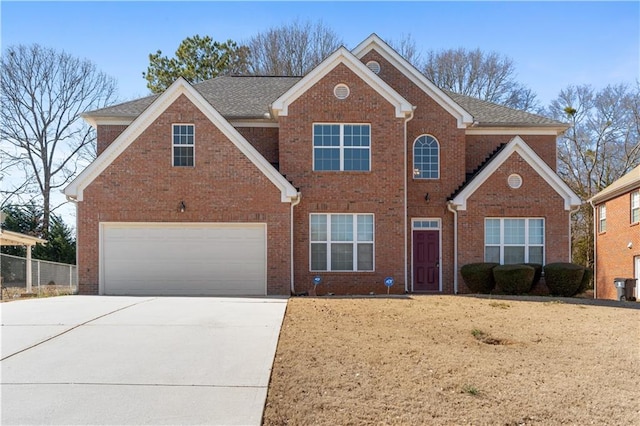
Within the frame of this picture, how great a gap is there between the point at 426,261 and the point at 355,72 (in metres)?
6.50

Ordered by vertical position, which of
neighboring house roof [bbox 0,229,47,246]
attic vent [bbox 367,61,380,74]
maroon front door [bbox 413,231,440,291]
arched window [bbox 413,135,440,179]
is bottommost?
maroon front door [bbox 413,231,440,291]

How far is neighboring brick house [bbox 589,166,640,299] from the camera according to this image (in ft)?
84.4

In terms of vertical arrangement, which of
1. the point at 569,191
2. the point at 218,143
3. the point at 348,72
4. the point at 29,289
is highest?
the point at 348,72

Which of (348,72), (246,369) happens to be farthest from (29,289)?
(246,369)

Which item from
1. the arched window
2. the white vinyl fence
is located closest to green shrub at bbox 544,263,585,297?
the arched window

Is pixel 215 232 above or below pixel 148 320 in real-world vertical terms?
above

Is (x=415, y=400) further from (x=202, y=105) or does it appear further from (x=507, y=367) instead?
(x=202, y=105)

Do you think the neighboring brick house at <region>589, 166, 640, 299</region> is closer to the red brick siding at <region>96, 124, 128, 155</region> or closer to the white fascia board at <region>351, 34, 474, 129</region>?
the white fascia board at <region>351, 34, 474, 129</region>

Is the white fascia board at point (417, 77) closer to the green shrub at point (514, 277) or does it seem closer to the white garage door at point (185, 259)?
the green shrub at point (514, 277)

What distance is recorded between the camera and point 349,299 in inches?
591

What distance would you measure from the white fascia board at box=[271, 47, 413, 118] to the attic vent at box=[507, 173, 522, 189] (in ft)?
12.6

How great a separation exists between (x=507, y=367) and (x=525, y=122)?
14.5 m

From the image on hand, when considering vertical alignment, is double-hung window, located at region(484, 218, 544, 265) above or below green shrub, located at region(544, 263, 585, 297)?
above

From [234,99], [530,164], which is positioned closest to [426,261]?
[530,164]
